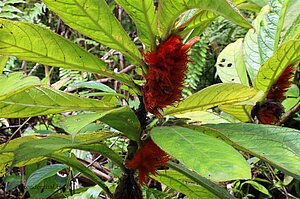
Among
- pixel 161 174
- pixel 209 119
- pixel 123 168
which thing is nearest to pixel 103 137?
pixel 123 168

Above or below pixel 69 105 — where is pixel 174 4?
above

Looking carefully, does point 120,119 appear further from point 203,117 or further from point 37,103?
point 203,117

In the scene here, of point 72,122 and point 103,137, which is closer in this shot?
point 72,122

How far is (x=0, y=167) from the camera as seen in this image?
0.75 m

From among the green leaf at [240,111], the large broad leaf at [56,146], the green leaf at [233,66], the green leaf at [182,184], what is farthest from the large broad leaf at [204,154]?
the green leaf at [233,66]

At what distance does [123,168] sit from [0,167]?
22 centimetres

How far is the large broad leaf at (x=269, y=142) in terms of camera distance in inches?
20.9

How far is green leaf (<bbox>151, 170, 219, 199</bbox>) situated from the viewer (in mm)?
793

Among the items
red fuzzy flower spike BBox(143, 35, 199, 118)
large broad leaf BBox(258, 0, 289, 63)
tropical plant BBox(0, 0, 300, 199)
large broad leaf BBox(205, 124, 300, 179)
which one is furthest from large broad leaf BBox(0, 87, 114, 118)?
large broad leaf BBox(258, 0, 289, 63)

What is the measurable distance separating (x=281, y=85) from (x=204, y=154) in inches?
15.8

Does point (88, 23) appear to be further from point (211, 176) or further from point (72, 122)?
point (211, 176)

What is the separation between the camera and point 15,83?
1.78 ft

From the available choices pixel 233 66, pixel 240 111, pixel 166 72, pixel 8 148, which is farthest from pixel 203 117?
pixel 8 148

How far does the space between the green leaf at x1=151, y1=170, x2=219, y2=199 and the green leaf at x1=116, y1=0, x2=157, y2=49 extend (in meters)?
0.27
